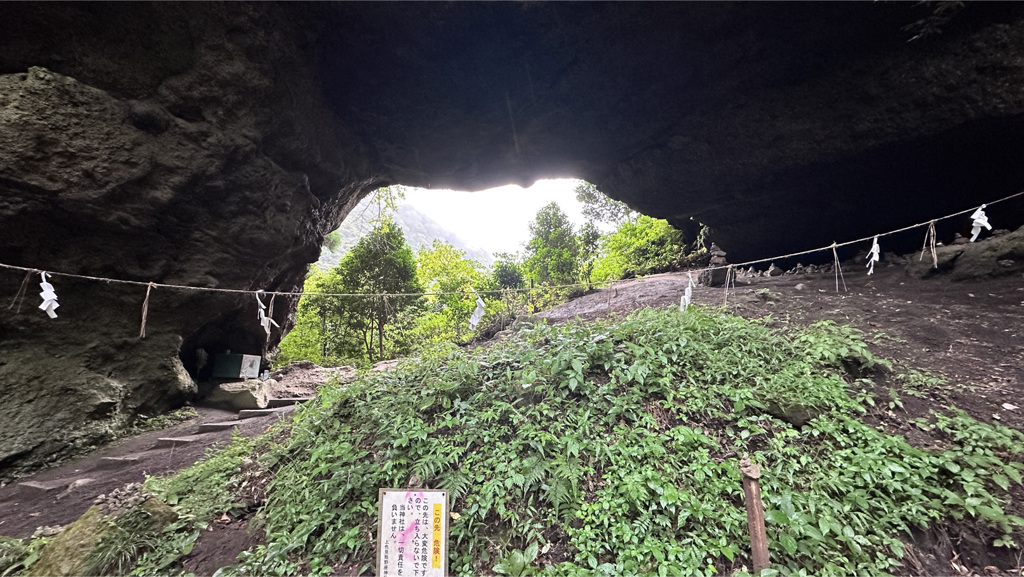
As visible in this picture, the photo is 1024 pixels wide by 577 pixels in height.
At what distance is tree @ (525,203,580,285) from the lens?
1788cm

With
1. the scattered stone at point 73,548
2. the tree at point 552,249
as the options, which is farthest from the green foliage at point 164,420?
the tree at point 552,249

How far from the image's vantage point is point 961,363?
13.8 ft

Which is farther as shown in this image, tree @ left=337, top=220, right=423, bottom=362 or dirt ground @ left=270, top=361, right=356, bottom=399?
tree @ left=337, top=220, right=423, bottom=362

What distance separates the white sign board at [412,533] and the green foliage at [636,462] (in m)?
0.32

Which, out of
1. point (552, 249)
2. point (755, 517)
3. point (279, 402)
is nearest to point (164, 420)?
point (279, 402)

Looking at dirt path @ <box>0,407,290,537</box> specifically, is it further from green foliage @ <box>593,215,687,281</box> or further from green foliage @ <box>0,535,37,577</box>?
green foliage @ <box>593,215,687,281</box>

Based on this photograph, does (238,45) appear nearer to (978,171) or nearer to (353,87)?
(353,87)

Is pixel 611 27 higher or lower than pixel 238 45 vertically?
higher

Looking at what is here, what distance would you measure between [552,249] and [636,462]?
1566 centimetres

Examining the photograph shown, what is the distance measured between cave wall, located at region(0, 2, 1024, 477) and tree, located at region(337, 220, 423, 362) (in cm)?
554

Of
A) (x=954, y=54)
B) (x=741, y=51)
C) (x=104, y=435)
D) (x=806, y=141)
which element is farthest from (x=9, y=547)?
(x=954, y=54)

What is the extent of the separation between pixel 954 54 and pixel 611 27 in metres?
5.32

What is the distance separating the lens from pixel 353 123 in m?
8.45

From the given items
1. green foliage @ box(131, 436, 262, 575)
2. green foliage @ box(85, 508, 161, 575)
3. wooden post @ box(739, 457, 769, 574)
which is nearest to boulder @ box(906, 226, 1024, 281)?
wooden post @ box(739, 457, 769, 574)
